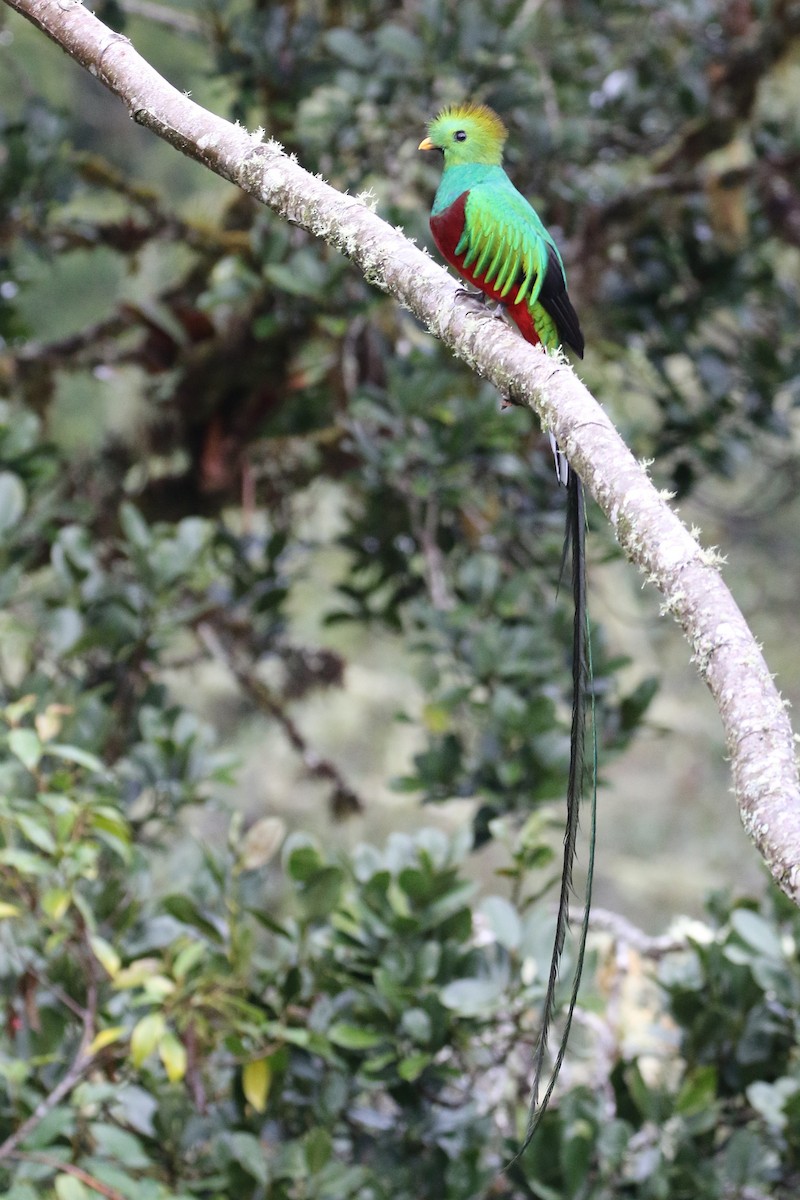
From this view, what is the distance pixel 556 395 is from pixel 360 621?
196 centimetres

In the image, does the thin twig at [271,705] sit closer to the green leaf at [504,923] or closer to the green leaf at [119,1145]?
the green leaf at [504,923]

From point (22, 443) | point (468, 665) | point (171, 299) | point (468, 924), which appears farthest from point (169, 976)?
point (171, 299)

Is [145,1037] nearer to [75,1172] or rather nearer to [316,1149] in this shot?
[75,1172]

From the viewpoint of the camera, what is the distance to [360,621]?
3029mm

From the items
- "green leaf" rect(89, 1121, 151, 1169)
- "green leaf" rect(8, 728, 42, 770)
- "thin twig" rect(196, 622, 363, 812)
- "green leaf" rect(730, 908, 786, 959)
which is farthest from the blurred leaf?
"thin twig" rect(196, 622, 363, 812)

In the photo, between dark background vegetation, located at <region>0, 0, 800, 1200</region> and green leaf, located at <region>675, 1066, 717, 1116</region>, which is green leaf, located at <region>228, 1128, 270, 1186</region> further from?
green leaf, located at <region>675, 1066, 717, 1116</region>

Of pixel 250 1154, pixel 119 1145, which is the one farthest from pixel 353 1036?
pixel 119 1145

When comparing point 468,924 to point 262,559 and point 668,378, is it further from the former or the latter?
point 668,378

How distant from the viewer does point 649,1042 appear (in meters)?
2.23

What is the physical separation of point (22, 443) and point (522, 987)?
1439 millimetres

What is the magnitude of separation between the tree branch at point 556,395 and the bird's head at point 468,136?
0.59 m

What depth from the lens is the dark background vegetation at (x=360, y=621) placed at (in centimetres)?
176

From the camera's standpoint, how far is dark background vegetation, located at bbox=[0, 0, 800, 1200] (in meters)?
1.76

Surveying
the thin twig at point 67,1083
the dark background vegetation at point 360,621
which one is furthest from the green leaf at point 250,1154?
the thin twig at point 67,1083
